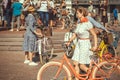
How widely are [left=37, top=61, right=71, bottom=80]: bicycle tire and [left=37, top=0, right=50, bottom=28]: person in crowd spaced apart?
9.62 meters

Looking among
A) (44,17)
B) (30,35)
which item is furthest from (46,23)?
(30,35)

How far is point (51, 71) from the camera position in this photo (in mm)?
8836

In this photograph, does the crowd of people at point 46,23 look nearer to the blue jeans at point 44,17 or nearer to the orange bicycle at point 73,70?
the blue jeans at point 44,17

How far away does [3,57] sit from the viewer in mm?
14969

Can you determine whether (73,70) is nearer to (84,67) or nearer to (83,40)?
(84,67)

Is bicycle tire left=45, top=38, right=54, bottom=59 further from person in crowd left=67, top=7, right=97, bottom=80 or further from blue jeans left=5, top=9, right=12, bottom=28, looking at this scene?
blue jeans left=5, top=9, right=12, bottom=28

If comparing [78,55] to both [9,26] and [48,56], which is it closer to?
[48,56]

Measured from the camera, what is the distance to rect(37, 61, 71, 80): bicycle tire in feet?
28.9

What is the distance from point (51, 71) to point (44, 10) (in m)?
10.2

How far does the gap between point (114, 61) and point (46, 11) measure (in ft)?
33.5

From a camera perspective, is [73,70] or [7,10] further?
[7,10]

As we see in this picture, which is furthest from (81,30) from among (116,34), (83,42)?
(116,34)

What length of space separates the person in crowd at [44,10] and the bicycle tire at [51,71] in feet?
31.6

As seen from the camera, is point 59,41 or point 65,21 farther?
point 65,21
